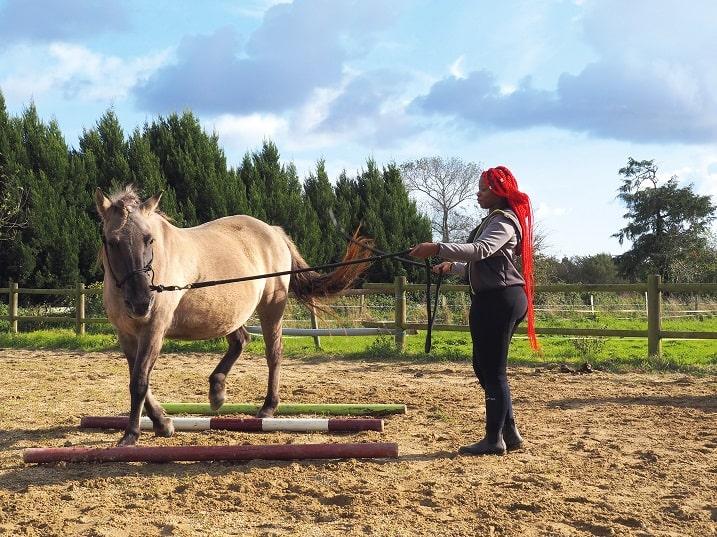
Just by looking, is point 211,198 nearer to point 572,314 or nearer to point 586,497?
point 572,314

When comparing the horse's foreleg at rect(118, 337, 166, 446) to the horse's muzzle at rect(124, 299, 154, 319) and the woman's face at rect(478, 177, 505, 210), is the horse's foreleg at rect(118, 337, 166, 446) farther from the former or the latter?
the woman's face at rect(478, 177, 505, 210)

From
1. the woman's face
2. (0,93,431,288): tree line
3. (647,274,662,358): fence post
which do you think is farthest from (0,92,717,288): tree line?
the woman's face

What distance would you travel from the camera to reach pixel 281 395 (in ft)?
25.3

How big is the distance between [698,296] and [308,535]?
1111 inches

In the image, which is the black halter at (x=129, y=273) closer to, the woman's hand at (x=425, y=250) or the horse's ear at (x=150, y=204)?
the horse's ear at (x=150, y=204)

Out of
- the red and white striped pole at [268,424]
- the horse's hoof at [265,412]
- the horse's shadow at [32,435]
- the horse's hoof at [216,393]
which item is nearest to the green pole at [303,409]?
the horse's hoof at [265,412]

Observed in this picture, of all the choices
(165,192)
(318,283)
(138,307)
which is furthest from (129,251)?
(165,192)

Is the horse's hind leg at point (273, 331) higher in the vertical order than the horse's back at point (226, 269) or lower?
lower

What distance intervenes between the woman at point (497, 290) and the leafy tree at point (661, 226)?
113 ft

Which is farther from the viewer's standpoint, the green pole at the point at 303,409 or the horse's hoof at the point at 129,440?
the green pole at the point at 303,409

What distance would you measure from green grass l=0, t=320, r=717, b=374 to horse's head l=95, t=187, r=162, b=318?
5.72 metres

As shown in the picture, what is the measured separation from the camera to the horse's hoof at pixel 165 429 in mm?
Result: 5445

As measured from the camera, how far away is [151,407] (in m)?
5.41

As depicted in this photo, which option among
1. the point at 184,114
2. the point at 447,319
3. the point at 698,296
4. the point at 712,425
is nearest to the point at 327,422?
the point at 712,425
